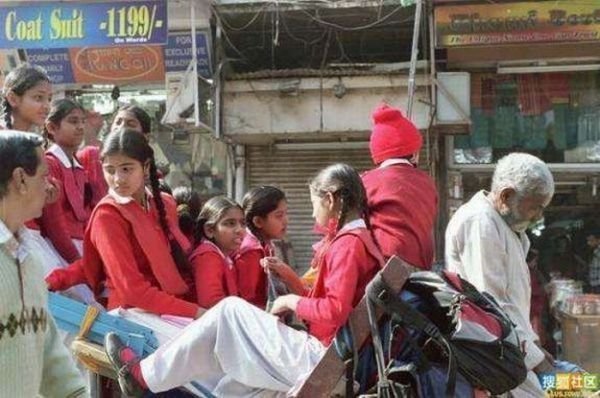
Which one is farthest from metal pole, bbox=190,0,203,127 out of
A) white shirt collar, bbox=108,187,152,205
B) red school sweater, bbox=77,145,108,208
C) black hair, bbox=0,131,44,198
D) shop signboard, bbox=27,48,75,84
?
black hair, bbox=0,131,44,198

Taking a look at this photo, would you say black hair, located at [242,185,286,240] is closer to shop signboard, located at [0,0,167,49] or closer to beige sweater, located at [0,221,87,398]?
beige sweater, located at [0,221,87,398]

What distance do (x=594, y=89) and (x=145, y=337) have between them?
624 centimetres

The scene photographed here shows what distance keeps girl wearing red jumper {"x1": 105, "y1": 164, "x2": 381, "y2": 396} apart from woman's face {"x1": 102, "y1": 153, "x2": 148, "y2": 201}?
0.68 m

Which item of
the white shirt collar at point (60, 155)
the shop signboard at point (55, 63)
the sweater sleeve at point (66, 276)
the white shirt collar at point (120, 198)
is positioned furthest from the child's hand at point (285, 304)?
the shop signboard at point (55, 63)

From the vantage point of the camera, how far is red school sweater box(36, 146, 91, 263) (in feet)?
13.7

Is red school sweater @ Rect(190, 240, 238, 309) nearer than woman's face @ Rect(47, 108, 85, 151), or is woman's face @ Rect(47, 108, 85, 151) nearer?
red school sweater @ Rect(190, 240, 238, 309)

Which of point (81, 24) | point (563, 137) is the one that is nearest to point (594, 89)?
point (563, 137)

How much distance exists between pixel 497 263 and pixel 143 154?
1683 mm

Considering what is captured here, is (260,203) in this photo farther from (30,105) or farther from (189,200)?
(30,105)

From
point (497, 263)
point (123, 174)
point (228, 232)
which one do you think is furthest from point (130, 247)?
point (497, 263)

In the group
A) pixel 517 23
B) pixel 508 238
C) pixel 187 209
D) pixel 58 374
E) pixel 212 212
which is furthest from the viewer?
pixel 517 23

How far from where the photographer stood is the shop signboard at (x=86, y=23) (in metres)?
7.39

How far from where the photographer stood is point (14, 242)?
96.0 inches

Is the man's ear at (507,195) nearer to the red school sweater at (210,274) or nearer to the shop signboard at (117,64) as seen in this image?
the red school sweater at (210,274)
